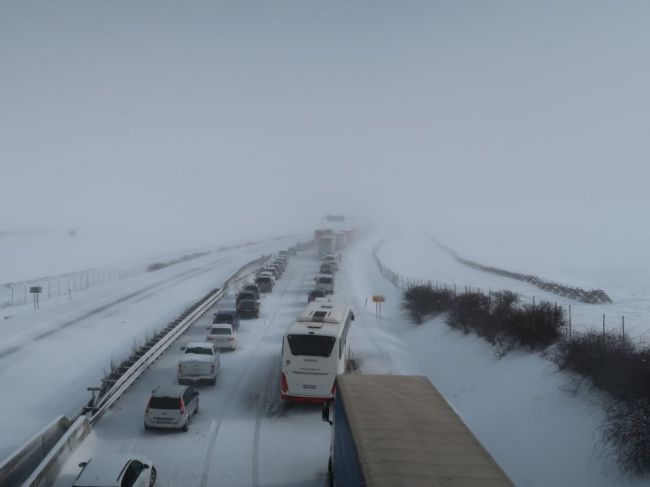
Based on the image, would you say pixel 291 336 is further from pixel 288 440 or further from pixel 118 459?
pixel 118 459

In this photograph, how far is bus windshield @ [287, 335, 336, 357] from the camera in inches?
774

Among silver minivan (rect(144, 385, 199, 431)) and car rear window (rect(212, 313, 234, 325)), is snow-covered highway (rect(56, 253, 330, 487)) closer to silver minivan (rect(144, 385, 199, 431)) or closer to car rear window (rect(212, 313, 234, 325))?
silver minivan (rect(144, 385, 199, 431))

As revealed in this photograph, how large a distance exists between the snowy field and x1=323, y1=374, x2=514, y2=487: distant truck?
11518 mm

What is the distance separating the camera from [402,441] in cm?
→ 973

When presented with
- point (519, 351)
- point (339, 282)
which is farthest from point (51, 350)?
point (339, 282)

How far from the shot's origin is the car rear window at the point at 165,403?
18.0 m

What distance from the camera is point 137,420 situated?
19.3 m

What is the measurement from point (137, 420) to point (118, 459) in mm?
6477

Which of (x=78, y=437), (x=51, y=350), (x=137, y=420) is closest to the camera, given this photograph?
(x=78, y=437)

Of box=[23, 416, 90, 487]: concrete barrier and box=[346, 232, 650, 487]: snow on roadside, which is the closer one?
box=[23, 416, 90, 487]: concrete barrier

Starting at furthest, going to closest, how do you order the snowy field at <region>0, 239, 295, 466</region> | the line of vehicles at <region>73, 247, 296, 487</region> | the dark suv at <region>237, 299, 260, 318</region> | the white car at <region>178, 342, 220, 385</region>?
the dark suv at <region>237, 299, 260, 318</region>, the white car at <region>178, 342, 220, 385</region>, the snowy field at <region>0, 239, 295, 466</region>, the line of vehicles at <region>73, 247, 296, 487</region>

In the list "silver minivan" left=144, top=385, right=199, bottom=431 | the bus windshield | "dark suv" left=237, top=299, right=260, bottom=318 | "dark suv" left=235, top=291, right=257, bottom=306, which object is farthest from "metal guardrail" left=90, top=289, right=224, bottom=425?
the bus windshield

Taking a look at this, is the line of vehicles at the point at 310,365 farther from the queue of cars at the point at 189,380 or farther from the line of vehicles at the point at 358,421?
the queue of cars at the point at 189,380

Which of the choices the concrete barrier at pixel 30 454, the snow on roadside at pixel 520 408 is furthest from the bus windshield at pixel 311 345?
the concrete barrier at pixel 30 454
